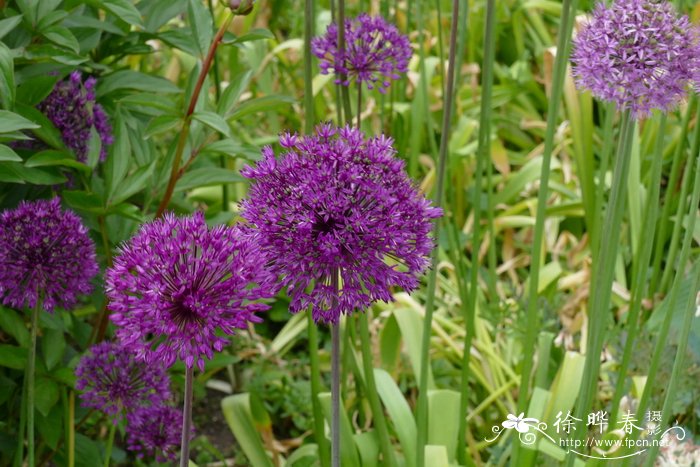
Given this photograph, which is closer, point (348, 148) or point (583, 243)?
point (348, 148)

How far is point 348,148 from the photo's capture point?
119cm

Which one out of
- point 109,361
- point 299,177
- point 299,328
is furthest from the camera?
point 299,328

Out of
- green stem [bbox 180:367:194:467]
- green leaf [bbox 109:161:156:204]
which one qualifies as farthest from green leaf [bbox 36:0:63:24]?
green stem [bbox 180:367:194:467]

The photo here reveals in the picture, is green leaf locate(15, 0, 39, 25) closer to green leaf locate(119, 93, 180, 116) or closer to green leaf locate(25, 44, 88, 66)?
green leaf locate(25, 44, 88, 66)

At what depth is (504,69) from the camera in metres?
4.40

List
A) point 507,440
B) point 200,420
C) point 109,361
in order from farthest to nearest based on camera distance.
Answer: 1. point 200,420
2. point 507,440
3. point 109,361

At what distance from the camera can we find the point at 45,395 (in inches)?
75.7

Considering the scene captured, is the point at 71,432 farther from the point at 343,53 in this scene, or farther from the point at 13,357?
the point at 343,53

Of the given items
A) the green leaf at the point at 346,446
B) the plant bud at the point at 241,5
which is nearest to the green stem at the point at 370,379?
the green leaf at the point at 346,446

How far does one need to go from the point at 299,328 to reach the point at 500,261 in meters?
1.00

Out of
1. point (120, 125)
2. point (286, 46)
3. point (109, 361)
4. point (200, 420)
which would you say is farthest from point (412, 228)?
point (286, 46)

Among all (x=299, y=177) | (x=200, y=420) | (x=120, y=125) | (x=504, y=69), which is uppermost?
(x=299, y=177)

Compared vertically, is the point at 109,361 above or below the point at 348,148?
below

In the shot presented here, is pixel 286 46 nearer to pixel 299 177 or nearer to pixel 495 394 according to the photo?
pixel 495 394
